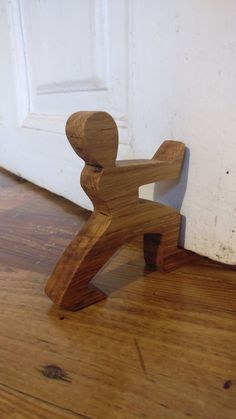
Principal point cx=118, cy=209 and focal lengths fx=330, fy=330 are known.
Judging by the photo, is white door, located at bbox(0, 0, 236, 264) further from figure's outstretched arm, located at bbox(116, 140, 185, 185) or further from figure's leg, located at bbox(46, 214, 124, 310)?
figure's leg, located at bbox(46, 214, 124, 310)

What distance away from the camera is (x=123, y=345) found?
318 mm

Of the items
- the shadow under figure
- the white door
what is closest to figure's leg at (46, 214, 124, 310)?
the shadow under figure

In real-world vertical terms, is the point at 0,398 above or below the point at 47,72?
below

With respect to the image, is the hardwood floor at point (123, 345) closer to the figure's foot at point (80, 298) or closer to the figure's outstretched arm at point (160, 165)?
the figure's foot at point (80, 298)

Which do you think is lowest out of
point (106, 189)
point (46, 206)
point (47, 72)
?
point (46, 206)

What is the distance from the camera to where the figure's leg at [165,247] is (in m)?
0.45

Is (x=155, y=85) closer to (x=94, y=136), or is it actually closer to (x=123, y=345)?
(x=94, y=136)

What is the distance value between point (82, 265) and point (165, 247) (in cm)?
14

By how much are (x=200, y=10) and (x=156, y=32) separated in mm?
79

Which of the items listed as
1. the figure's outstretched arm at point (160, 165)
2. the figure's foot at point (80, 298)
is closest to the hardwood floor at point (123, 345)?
the figure's foot at point (80, 298)

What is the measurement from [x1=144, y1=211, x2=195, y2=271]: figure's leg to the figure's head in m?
0.14

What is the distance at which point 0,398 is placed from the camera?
0.26 m

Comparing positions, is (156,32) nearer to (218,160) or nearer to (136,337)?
(218,160)

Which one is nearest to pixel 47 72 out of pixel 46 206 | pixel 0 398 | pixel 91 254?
pixel 46 206
